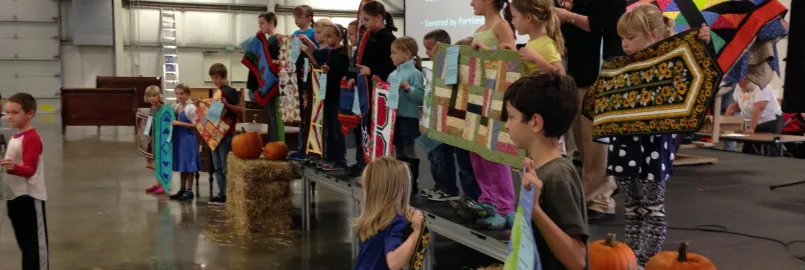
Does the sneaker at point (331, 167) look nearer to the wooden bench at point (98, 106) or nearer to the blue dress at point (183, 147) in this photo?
the blue dress at point (183, 147)

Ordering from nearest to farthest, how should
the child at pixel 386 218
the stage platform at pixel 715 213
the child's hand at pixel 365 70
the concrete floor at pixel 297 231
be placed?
the child at pixel 386 218, the stage platform at pixel 715 213, the concrete floor at pixel 297 231, the child's hand at pixel 365 70

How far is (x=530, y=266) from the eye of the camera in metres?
1.81

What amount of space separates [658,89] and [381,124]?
7.04 feet

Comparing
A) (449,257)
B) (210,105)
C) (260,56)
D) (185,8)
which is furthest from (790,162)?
(185,8)

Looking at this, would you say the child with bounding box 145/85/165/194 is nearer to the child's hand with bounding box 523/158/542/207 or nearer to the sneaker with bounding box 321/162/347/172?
the sneaker with bounding box 321/162/347/172

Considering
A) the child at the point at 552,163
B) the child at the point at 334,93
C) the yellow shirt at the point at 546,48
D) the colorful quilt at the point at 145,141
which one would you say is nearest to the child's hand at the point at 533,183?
the child at the point at 552,163

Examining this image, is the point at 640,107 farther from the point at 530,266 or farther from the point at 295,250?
the point at 295,250

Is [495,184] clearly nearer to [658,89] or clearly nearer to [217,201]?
[658,89]

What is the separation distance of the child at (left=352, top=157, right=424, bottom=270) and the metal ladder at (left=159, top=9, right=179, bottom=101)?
20935 mm

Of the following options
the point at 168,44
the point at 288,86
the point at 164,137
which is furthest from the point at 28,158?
the point at 168,44

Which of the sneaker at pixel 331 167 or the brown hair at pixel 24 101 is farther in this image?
the sneaker at pixel 331 167

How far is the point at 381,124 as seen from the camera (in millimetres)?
4848

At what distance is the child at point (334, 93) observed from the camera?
5.84 metres

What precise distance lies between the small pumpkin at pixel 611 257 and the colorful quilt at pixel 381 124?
6.99 feet
